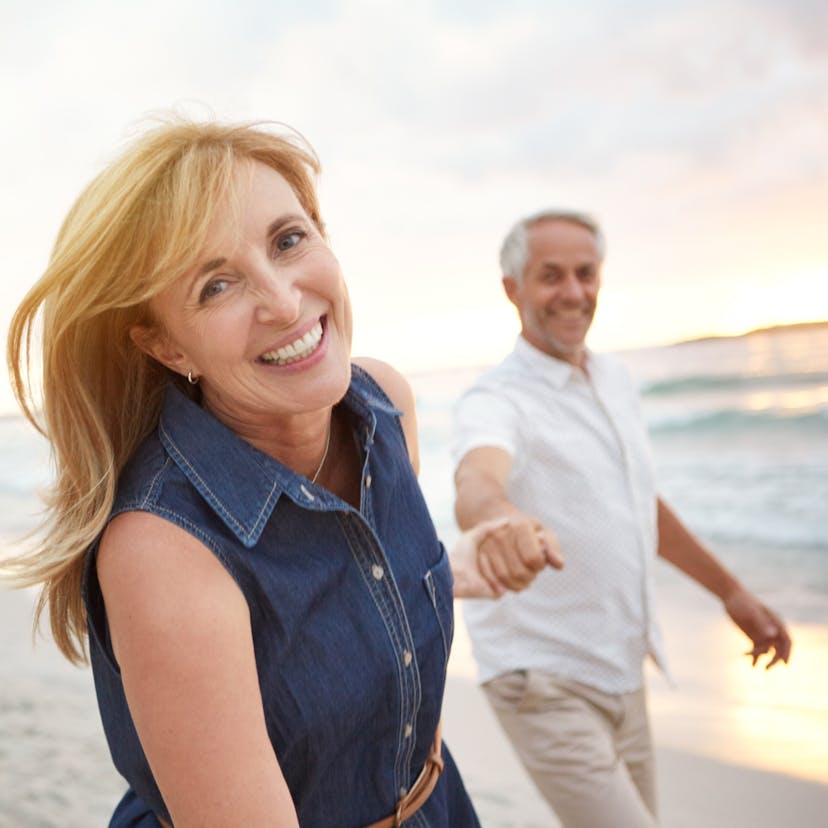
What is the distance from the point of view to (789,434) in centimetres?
1497

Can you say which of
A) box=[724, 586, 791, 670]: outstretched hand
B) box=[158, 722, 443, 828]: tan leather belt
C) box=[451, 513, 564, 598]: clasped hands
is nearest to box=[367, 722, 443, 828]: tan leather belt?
box=[158, 722, 443, 828]: tan leather belt

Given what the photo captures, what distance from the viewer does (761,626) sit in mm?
2943

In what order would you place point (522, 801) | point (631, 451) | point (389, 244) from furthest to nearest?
point (389, 244)
point (522, 801)
point (631, 451)

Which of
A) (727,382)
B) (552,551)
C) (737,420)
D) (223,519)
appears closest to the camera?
(223,519)

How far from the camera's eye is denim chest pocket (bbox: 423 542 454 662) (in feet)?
5.52

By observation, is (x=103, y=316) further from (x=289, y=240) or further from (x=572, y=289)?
(x=572, y=289)

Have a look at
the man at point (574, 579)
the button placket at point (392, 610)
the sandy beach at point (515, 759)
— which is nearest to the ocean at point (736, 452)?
the button placket at point (392, 610)

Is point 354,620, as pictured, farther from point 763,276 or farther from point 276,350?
point 763,276

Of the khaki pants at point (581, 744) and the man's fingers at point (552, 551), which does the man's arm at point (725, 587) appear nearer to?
the khaki pants at point (581, 744)

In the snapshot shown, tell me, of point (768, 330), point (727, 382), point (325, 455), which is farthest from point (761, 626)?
point (768, 330)

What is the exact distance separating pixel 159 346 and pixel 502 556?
883 mm

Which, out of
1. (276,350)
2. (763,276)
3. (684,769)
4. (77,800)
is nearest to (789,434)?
(763,276)

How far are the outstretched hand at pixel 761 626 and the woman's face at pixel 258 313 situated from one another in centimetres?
184

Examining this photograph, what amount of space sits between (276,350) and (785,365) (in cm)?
1891
